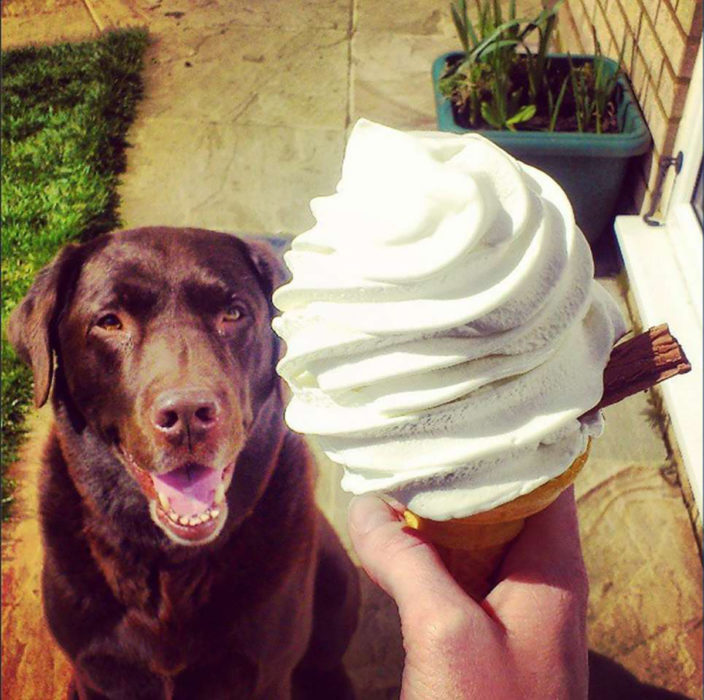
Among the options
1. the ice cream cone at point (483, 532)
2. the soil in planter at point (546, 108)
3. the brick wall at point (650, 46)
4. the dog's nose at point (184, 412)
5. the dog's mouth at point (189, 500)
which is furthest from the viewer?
the soil in planter at point (546, 108)

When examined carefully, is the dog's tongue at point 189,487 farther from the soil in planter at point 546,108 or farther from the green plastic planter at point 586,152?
the soil in planter at point 546,108

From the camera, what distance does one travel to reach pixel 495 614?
1.05 metres

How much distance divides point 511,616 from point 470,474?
20 cm

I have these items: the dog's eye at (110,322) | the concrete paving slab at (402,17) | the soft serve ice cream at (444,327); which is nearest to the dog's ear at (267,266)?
the dog's eye at (110,322)

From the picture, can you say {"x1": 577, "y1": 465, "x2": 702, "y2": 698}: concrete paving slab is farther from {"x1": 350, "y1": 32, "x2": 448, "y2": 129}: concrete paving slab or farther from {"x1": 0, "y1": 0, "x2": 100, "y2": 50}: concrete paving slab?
{"x1": 0, "y1": 0, "x2": 100, "y2": 50}: concrete paving slab

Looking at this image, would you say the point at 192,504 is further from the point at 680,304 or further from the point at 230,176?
the point at 230,176

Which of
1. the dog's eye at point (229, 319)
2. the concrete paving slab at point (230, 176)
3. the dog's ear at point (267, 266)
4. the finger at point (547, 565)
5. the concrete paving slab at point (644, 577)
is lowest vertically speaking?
the concrete paving slab at point (644, 577)

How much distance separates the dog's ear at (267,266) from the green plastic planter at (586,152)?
92cm

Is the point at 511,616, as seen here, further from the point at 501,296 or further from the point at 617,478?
the point at 617,478

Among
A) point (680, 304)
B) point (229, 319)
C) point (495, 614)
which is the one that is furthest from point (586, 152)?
point (495, 614)

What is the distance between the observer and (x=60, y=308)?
1.35 m

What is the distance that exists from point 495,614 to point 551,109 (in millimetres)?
1573

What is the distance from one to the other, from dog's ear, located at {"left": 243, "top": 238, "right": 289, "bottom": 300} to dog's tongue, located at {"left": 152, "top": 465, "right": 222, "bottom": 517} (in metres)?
0.29

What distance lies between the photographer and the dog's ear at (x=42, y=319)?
1324mm
